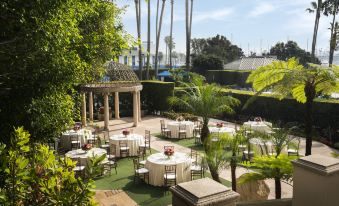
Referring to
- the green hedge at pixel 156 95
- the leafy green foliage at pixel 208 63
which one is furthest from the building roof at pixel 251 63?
the green hedge at pixel 156 95

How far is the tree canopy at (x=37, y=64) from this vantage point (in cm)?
529

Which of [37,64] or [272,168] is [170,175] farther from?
[37,64]

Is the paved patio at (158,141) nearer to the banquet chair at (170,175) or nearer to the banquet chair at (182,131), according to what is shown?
the banquet chair at (182,131)

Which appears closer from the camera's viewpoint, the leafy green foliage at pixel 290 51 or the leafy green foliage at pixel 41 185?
the leafy green foliage at pixel 41 185

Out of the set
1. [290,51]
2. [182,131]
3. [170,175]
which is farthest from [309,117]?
[290,51]

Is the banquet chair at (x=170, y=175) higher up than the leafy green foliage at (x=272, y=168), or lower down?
lower down

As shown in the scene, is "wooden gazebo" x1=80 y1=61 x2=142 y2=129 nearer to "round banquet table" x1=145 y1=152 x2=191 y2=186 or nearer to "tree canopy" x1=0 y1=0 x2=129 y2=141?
"round banquet table" x1=145 y1=152 x2=191 y2=186

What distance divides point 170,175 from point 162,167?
0.42m

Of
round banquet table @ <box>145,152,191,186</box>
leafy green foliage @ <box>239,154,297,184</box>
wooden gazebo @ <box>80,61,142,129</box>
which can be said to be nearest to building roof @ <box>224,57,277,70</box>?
wooden gazebo @ <box>80,61,142,129</box>

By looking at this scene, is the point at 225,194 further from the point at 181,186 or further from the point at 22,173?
the point at 22,173

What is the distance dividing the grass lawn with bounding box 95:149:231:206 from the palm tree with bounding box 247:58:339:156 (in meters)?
3.97

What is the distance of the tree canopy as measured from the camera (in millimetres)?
5293

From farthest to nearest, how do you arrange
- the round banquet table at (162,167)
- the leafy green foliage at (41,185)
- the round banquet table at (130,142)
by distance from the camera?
the round banquet table at (130,142)
the round banquet table at (162,167)
the leafy green foliage at (41,185)

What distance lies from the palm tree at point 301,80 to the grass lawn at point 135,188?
3970mm
